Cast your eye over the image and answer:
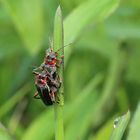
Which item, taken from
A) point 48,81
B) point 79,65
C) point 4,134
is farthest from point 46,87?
point 79,65

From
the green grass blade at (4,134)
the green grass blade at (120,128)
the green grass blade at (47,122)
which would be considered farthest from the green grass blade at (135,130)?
the green grass blade at (47,122)

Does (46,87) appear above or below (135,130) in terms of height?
above

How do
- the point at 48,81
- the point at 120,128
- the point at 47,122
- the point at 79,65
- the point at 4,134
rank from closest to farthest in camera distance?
the point at 120,128 → the point at 4,134 → the point at 48,81 → the point at 47,122 → the point at 79,65

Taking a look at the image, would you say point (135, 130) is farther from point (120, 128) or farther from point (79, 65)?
point (79, 65)

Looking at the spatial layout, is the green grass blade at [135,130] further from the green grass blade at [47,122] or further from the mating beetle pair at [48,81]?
the green grass blade at [47,122]

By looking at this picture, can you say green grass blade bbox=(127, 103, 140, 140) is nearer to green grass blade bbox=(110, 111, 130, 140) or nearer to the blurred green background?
green grass blade bbox=(110, 111, 130, 140)

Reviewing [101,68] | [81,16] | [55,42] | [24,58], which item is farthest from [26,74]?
[55,42]

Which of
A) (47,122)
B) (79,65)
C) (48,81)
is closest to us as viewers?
(48,81)

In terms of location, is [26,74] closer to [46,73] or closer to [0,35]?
[0,35]

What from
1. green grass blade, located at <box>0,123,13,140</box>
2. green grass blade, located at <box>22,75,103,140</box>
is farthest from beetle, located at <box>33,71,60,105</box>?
green grass blade, located at <box>22,75,103,140</box>
